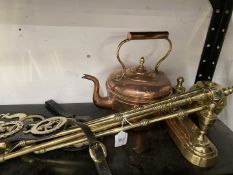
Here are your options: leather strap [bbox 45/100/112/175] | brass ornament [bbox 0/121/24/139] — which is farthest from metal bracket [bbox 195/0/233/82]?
brass ornament [bbox 0/121/24/139]

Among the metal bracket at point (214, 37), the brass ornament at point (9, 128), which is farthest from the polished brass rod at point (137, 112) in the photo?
the metal bracket at point (214, 37)

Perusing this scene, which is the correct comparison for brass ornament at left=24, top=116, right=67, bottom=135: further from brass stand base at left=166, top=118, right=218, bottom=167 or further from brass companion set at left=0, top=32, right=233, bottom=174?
brass stand base at left=166, top=118, right=218, bottom=167

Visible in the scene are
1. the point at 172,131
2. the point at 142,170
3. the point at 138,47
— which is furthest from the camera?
the point at 138,47

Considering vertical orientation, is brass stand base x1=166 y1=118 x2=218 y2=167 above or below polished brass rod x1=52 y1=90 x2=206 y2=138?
below

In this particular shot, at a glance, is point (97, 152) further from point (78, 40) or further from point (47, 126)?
point (78, 40)

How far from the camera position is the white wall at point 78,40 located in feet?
2.04

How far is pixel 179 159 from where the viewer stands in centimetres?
55

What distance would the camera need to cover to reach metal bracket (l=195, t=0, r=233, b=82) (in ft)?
2.25

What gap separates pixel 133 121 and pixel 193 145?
0.14 m

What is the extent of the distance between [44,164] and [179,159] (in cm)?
29

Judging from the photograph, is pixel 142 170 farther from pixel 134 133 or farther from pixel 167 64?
pixel 167 64

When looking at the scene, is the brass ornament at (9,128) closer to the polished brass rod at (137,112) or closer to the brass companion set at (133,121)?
the brass companion set at (133,121)

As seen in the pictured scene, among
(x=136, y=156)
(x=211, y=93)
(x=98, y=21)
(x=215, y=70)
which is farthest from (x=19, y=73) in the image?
(x=215, y=70)

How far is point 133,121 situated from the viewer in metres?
0.56
